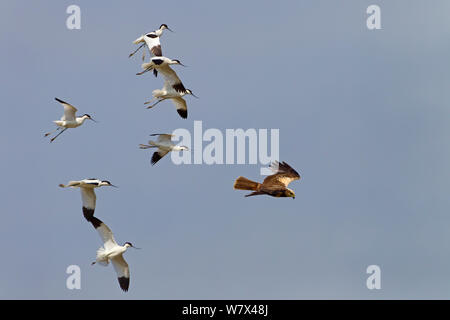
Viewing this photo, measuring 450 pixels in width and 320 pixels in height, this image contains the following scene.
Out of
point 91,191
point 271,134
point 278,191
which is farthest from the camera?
point 271,134

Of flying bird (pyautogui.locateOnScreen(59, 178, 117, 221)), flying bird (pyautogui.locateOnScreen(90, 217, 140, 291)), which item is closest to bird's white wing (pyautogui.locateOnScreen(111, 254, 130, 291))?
flying bird (pyautogui.locateOnScreen(90, 217, 140, 291))

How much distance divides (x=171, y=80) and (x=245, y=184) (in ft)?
16.9

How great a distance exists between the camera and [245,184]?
32.2 m

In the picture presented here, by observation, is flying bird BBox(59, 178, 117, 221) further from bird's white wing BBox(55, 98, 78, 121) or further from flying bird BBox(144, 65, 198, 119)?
flying bird BBox(144, 65, 198, 119)

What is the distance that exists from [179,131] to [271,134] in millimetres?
3288

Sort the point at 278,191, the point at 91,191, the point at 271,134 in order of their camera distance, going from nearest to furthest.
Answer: the point at 278,191, the point at 91,191, the point at 271,134

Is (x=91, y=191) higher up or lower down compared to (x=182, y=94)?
lower down

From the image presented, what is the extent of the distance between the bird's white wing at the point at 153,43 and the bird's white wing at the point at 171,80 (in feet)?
1.69

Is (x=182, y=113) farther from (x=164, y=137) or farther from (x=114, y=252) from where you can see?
(x=114, y=252)

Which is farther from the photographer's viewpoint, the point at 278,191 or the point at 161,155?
the point at 161,155

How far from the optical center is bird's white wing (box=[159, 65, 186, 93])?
3544 centimetres

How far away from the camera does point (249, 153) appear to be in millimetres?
33781
